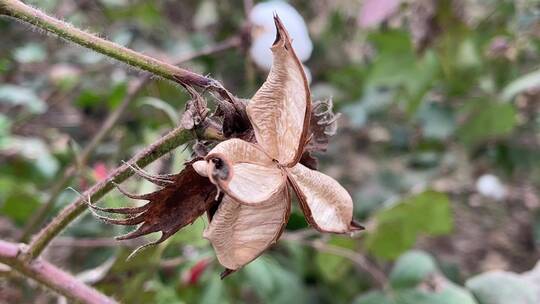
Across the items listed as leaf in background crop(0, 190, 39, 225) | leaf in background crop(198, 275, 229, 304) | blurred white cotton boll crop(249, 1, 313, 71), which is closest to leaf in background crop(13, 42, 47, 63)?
leaf in background crop(0, 190, 39, 225)

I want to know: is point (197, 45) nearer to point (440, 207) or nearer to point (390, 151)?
point (390, 151)

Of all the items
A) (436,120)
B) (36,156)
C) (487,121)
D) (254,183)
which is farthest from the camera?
(436,120)

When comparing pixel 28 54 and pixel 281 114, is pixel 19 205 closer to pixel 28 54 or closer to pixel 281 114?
pixel 28 54

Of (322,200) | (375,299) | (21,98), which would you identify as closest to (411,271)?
(375,299)

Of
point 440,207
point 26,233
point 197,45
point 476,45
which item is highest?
point 476,45

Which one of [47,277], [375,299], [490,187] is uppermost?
[490,187]

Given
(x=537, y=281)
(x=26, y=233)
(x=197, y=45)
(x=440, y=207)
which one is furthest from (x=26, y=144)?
(x=537, y=281)
